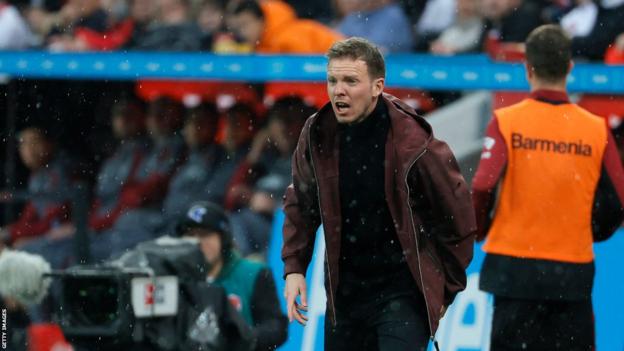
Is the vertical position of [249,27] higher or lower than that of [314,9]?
lower

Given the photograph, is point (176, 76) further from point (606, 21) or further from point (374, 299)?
point (374, 299)

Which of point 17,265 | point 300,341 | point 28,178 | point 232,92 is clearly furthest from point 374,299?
point 28,178

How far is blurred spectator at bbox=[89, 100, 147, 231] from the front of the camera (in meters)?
13.7

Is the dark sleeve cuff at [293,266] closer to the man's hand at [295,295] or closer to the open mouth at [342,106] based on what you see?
the man's hand at [295,295]

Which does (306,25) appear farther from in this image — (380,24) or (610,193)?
(610,193)

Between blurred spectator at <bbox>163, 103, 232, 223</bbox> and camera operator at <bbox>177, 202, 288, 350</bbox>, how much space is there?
4.01 metres

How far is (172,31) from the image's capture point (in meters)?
13.6

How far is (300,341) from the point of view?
9484 mm

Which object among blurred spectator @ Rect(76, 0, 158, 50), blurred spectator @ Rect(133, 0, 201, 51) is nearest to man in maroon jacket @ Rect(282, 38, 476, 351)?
blurred spectator @ Rect(133, 0, 201, 51)

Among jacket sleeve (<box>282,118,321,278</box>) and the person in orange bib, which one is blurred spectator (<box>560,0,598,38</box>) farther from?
jacket sleeve (<box>282,118,321,278</box>)

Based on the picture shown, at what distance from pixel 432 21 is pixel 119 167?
10.6 feet

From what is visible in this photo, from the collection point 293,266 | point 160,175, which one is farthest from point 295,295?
point 160,175

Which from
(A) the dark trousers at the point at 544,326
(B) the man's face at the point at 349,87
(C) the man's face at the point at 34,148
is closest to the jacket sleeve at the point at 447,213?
(B) the man's face at the point at 349,87

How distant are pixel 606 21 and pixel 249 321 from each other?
412 cm
